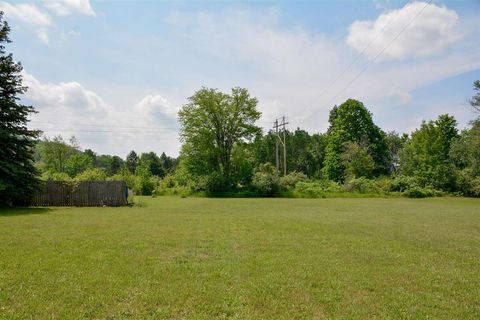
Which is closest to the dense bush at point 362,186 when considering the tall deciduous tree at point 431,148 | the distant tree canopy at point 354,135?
the tall deciduous tree at point 431,148

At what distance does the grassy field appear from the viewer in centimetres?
482

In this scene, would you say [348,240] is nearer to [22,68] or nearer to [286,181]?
[22,68]

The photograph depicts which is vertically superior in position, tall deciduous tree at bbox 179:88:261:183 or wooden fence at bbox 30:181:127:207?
tall deciduous tree at bbox 179:88:261:183

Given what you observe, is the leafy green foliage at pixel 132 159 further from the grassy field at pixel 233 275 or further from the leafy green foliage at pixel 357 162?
the grassy field at pixel 233 275

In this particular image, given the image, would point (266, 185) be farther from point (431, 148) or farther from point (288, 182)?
point (431, 148)

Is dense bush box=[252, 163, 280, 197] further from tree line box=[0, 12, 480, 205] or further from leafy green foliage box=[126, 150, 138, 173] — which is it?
leafy green foliage box=[126, 150, 138, 173]

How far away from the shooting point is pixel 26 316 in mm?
4418

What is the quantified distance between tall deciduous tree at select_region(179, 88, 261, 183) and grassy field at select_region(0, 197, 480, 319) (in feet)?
112

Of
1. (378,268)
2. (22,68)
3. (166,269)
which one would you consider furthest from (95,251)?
(22,68)

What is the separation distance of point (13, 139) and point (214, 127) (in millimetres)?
28676

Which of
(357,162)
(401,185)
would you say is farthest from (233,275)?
(357,162)

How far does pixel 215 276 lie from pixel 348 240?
17.8ft

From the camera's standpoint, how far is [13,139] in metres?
19.1

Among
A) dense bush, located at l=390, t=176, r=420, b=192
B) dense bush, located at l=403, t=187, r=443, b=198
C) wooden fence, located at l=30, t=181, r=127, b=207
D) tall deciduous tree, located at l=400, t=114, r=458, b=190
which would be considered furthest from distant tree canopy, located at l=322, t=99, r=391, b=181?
wooden fence, located at l=30, t=181, r=127, b=207
